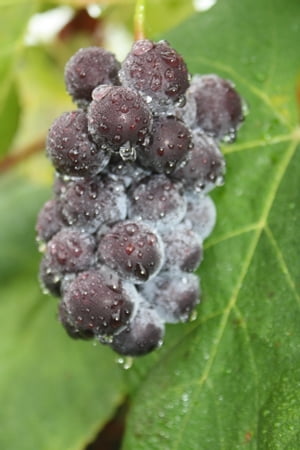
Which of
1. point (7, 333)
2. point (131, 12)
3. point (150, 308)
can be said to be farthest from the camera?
point (131, 12)

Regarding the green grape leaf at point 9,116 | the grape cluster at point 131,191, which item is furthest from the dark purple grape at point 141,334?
the green grape leaf at point 9,116

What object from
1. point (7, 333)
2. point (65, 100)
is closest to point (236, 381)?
point (7, 333)

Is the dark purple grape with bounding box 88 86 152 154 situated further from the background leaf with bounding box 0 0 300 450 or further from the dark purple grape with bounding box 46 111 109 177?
the background leaf with bounding box 0 0 300 450

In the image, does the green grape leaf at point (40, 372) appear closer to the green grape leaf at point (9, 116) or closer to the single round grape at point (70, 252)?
the green grape leaf at point (9, 116)

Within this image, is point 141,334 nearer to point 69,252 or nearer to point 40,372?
point 69,252

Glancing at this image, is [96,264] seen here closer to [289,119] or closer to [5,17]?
[289,119]

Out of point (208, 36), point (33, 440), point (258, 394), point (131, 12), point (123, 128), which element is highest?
point (123, 128)

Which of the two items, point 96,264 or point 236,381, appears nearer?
point 96,264

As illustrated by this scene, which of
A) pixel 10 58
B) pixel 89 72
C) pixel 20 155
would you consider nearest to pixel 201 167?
pixel 89 72
